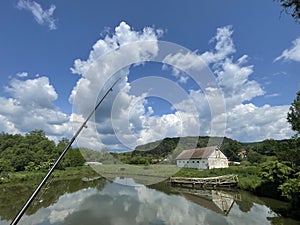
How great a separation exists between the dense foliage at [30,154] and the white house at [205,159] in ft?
80.1

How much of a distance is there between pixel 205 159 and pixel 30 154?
34.7 m

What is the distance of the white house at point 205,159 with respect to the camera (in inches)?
1497

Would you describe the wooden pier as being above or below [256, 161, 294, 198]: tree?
above

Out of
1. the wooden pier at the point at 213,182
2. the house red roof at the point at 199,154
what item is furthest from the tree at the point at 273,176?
the house red roof at the point at 199,154

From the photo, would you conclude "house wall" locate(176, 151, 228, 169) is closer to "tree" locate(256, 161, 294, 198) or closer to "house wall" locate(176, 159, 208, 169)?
"house wall" locate(176, 159, 208, 169)

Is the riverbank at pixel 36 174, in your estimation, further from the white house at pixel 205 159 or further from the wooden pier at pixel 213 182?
the white house at pixel 205 159

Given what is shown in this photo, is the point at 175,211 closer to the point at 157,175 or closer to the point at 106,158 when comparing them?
the point at 157,175

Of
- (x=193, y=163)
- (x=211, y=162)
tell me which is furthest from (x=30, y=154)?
(x=211, y=162)

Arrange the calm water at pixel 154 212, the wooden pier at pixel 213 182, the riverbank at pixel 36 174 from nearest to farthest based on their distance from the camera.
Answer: the calm water at pixel 154 212 → the wooden pier at pixel 213 182 → the riverbank at pixel 36 174

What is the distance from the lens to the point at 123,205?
53.3ft

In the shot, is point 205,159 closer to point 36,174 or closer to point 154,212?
point 154,212

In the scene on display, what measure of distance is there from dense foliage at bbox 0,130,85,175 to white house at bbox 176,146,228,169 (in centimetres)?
2440

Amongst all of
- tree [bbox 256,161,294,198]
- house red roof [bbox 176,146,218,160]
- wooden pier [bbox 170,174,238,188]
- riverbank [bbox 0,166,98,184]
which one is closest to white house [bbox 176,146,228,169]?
house red roof [bbox 176,146,218,160]

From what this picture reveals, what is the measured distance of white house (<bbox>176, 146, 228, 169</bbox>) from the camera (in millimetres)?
38031
